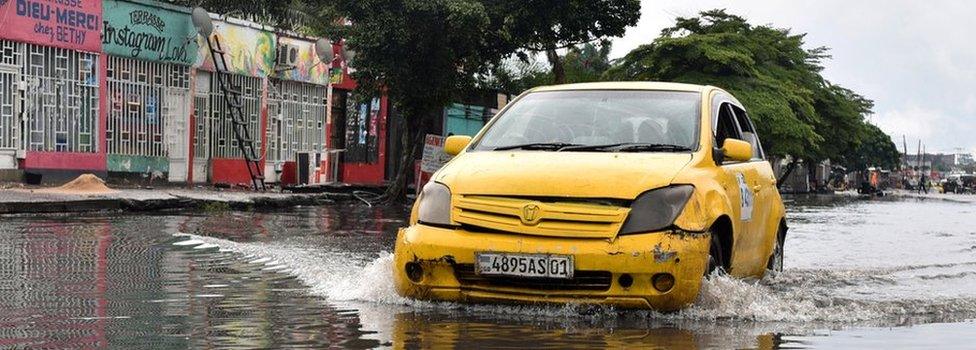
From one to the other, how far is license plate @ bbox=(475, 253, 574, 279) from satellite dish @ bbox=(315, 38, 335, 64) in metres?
28.6

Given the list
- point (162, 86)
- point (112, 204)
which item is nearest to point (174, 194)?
point (112, 204)

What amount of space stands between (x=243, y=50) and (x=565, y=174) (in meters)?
26.2

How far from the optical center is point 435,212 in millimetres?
7574

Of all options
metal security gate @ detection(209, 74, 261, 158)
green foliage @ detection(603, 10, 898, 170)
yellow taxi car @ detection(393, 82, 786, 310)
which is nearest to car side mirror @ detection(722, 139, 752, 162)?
yellow taxi car @ detection(393, 82, 786, 310)

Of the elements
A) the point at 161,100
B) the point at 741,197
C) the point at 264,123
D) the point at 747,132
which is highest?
the point at 161,100

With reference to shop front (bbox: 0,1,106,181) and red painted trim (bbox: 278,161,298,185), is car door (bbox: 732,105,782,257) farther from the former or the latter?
red painted trim (bbox: 278,161,298,185)

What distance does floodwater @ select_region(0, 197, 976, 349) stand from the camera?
6.46m

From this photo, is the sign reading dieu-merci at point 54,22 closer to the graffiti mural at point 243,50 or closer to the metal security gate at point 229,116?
the graffiti mural at point 243,50

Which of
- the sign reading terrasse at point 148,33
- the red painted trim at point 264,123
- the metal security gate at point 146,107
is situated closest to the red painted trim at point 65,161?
the metal security gate at point 146,107

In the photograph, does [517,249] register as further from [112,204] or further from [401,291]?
[112,204]

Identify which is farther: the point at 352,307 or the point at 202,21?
the point at 202,21

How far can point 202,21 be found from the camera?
29750 mm

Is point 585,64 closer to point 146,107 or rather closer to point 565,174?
point 146,107

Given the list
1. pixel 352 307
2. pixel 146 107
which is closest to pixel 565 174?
pixel 352 307
